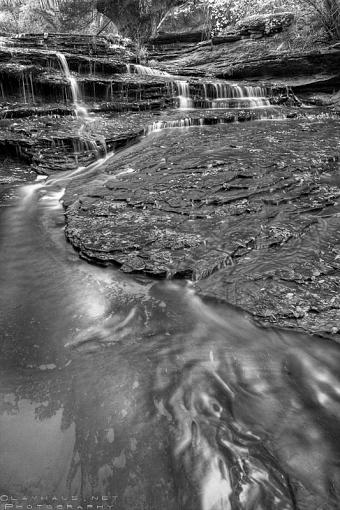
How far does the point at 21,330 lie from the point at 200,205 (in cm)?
289

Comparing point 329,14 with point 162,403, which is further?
point 329,14

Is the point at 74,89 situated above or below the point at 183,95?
above

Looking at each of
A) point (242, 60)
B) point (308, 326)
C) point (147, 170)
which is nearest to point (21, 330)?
point (308, 326)

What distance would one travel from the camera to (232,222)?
433cm

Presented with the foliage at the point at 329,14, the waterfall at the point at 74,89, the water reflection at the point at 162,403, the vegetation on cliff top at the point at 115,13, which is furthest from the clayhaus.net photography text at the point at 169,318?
the vegetation on cliff top at the point at 115,13

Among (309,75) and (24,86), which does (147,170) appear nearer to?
(24,86)

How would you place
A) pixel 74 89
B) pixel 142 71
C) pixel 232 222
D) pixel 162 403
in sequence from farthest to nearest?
pixel 142 71, pixel 74 89, pixel 232 222, pixel 162 403

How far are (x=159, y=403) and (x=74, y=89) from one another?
11065mm

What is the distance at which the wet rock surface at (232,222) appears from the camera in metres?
3.14

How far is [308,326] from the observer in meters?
2.71

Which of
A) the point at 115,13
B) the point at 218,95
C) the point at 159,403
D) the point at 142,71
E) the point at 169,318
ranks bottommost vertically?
the point at 159,403

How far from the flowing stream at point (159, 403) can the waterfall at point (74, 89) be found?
26.2 ft

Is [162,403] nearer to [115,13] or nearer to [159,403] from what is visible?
[159,403]

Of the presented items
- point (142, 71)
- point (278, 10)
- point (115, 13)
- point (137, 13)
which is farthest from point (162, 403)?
point (115, 13)
